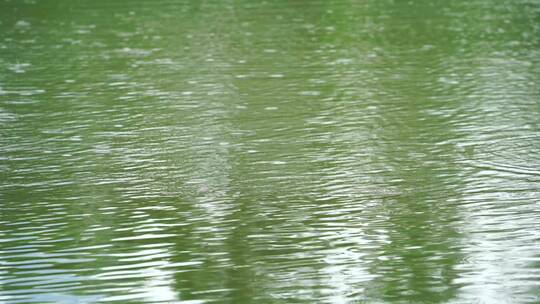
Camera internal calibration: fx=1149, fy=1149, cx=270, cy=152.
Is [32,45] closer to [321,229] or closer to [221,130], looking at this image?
[221,130]

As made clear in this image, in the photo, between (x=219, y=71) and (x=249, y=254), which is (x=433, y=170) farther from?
(x=219, y=71)

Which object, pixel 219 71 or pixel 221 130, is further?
pixel 219 71

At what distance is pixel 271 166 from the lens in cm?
1226

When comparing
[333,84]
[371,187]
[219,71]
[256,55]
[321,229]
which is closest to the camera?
[321,229]

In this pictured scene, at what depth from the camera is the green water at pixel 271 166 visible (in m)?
8.90

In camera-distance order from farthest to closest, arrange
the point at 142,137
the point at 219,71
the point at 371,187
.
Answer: the point at 219,71
the point at 142,137
the point at 371,187

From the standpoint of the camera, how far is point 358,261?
361 inches

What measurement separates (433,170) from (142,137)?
3813 mm

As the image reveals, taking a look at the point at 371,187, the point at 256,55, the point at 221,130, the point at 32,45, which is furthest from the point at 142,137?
the point at 32,45

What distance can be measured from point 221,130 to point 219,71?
4.36 m

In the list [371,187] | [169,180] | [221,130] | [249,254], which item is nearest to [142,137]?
[221,130]

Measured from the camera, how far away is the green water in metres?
8.90

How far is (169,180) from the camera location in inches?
464

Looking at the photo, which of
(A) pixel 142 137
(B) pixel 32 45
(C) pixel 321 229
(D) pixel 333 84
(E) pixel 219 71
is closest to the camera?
(C) pixel 321 229
